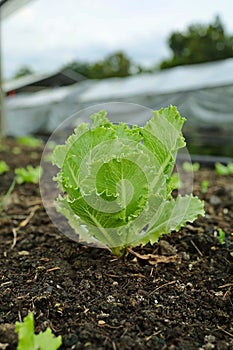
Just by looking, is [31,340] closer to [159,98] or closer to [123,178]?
[123,178]

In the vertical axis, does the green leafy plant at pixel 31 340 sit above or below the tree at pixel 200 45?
above

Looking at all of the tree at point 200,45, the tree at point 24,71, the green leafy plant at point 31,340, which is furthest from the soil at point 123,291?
the tree at point 24,71

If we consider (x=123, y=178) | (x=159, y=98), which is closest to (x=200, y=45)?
(x=159, y=98)

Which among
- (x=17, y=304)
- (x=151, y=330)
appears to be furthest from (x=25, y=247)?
(x=151, y=330)

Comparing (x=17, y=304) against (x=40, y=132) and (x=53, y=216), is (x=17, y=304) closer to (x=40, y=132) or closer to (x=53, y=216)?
(x=53, y=216)

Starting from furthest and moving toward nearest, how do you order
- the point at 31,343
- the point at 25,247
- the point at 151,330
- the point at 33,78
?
the point at 33,78, the point at 25,247, the point at 151,330, the point at 31,343

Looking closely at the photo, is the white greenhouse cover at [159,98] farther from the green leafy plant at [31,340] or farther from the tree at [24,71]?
the tree at [24,71]

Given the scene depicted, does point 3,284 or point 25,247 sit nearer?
point 3,284
